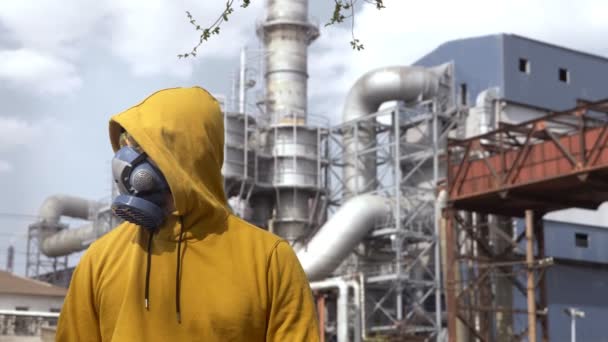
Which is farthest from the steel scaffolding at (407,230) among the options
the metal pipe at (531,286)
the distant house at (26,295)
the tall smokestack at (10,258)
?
the tall smokestack at (10,258)

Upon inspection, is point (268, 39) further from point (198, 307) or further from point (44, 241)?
point (198, 307)

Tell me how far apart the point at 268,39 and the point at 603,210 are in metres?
15.9

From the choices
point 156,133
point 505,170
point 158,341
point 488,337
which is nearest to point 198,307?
→ point 158,341

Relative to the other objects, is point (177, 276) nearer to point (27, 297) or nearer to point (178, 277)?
point (178, 277)

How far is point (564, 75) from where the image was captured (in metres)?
39.2

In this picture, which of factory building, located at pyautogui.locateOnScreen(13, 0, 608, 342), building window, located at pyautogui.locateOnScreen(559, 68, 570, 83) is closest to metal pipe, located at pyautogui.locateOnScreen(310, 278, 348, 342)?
factory building, located at pyautogui.locateOnScreen(13, 0, 608, 342)

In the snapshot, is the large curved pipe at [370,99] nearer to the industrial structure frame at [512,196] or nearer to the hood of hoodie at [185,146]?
the industrial structure frame at [512,196]

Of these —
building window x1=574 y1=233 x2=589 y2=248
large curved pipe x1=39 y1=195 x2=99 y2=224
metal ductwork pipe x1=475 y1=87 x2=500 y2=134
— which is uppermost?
metal ductwork pipe x1=475 y1=87 x2=500 y2=134

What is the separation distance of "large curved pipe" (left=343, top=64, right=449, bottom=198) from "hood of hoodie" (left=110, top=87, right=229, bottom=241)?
3470 centimetres

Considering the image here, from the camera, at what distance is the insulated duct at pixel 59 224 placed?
49.2 metres

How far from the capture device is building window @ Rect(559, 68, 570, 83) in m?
39.0

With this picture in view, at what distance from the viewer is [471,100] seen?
125 ft

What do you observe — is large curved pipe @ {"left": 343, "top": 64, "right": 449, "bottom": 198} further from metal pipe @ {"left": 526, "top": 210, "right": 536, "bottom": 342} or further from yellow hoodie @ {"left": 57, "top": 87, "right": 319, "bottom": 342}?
yellow hoodie @ {"left": 57, "top": 87, "right": 319, "bottom": 342}

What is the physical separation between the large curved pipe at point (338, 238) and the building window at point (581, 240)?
720 cm
